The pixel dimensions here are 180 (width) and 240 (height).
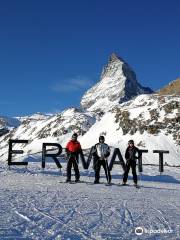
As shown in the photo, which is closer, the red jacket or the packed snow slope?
the packed snow slope

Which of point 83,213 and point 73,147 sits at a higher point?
point 73,147

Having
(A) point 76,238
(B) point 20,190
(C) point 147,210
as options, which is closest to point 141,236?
(A) point 76,238

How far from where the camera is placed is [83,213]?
11.8 metres

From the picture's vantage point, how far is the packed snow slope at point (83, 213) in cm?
937

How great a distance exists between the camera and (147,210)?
13.0m

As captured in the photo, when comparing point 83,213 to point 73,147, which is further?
point 73,147

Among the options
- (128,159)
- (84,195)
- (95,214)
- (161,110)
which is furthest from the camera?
(161,110)

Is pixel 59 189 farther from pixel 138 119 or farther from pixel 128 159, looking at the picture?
pixel 138 119

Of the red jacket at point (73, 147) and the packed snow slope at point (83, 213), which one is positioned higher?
the red jacket at point (73, 147)

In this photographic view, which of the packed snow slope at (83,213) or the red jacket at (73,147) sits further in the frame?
the red jacket at (73,147)

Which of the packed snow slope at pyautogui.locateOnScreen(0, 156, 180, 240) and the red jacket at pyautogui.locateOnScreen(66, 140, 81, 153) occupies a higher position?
the red jacket at pyautogui.locateOnScreen(66, 140, 81, 153)

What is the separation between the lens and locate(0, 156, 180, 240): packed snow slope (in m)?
9.37

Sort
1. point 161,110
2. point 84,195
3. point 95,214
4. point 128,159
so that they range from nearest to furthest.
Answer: point 95,214 < point 84,195 < point 128,159 < point 161,110

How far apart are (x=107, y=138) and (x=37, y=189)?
151 feet
